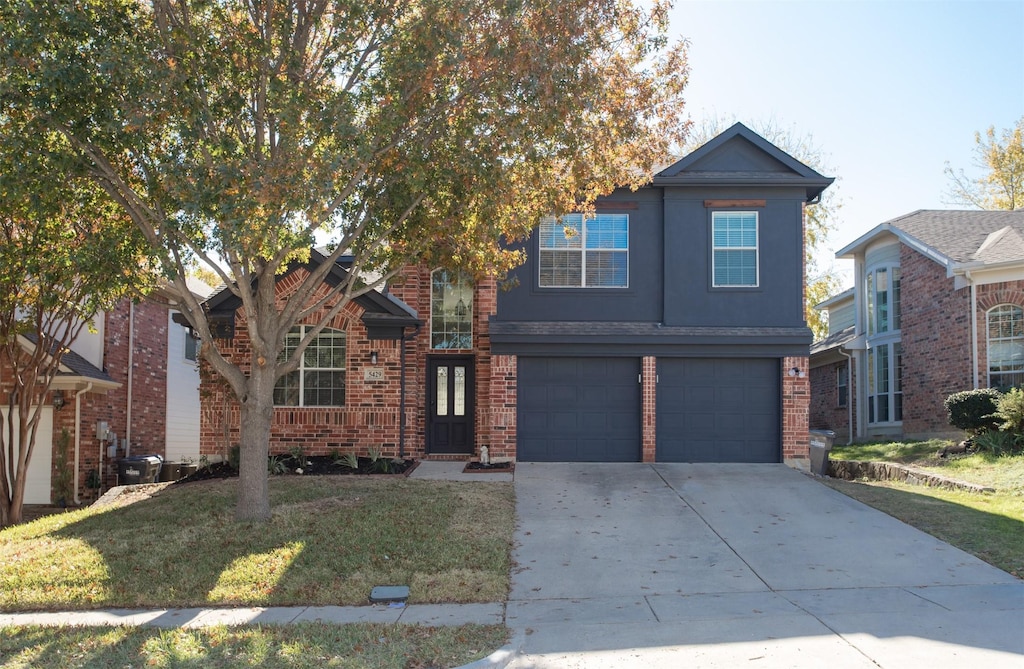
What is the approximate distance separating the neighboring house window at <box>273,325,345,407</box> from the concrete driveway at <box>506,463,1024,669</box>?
4.51 m

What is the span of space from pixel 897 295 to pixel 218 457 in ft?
56.7

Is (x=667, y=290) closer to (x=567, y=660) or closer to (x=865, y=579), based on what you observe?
(x=865, y=579)

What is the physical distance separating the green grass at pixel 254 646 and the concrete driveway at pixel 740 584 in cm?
65

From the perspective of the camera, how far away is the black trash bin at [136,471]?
17875 mm

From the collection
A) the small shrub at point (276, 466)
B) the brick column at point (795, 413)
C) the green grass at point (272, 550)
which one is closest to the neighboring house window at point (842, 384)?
the brick column at point (795, 413)

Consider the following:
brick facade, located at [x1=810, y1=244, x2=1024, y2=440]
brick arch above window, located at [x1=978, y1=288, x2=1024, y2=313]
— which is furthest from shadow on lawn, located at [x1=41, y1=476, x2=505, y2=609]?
brick arch above window, located at [x1=978, y1=288, x2=1024, y2=313]

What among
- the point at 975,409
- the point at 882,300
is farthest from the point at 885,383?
the point at 975,409

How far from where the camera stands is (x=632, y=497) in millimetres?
13516

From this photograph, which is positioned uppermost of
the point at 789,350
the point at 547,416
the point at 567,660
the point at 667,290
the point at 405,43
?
the point at 405,43

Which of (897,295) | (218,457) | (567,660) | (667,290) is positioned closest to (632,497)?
(667,290)

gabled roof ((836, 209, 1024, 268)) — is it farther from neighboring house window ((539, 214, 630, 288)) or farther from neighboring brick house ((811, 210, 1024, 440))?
neighboring house window ((539, 214, 630, 288))

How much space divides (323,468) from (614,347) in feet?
19.3

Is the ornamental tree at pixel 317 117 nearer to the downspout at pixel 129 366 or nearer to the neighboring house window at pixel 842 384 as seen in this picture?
the downspout at pixel 129 366

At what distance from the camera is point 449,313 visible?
17.3m
